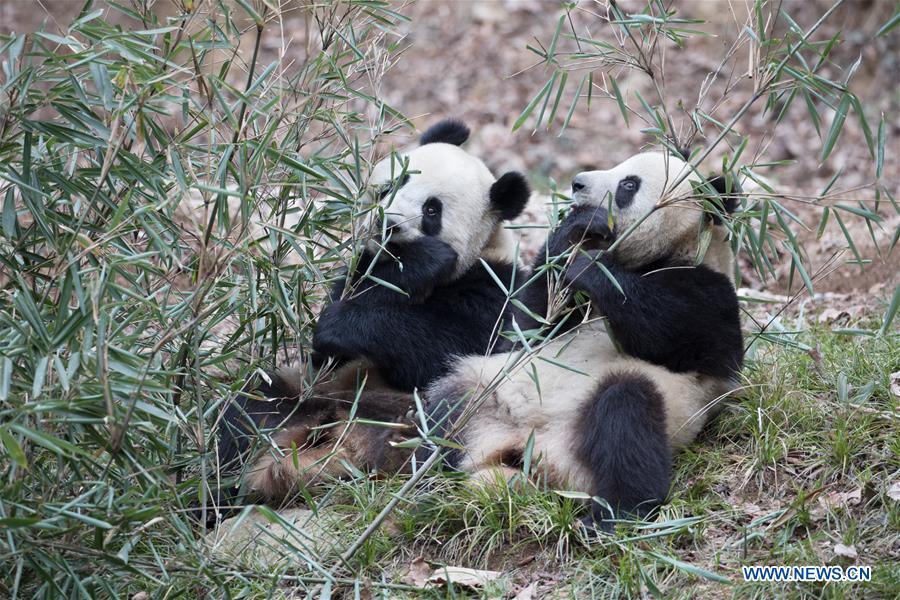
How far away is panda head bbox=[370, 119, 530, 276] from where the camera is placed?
4.76 metres

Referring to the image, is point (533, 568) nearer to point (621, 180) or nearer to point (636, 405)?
point (636, 405)

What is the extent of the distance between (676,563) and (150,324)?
237 centimetres

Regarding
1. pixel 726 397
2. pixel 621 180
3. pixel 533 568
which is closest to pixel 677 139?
pixel 621 180

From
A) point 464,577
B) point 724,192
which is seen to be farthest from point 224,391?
point 724,192

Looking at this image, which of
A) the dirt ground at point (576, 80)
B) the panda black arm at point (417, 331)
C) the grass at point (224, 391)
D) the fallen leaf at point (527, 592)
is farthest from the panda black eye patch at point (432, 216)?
the dirt ground at point (576, 80)

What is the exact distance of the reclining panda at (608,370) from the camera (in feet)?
12.4

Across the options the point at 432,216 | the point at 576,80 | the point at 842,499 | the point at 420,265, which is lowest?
the point at 576,80

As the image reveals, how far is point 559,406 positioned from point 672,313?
65 cm

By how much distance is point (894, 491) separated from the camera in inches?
141

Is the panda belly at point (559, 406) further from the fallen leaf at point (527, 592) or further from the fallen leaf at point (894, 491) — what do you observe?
the fallen leaf at point (894, 491)

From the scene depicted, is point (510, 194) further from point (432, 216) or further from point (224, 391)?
point (224, 391)

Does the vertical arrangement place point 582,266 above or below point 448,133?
below

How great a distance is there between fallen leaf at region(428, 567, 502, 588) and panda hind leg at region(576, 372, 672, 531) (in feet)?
1.62

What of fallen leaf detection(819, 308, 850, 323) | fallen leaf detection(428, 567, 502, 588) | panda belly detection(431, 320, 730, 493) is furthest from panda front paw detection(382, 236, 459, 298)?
fallen leaf detection(819, 308, 850, 323)
